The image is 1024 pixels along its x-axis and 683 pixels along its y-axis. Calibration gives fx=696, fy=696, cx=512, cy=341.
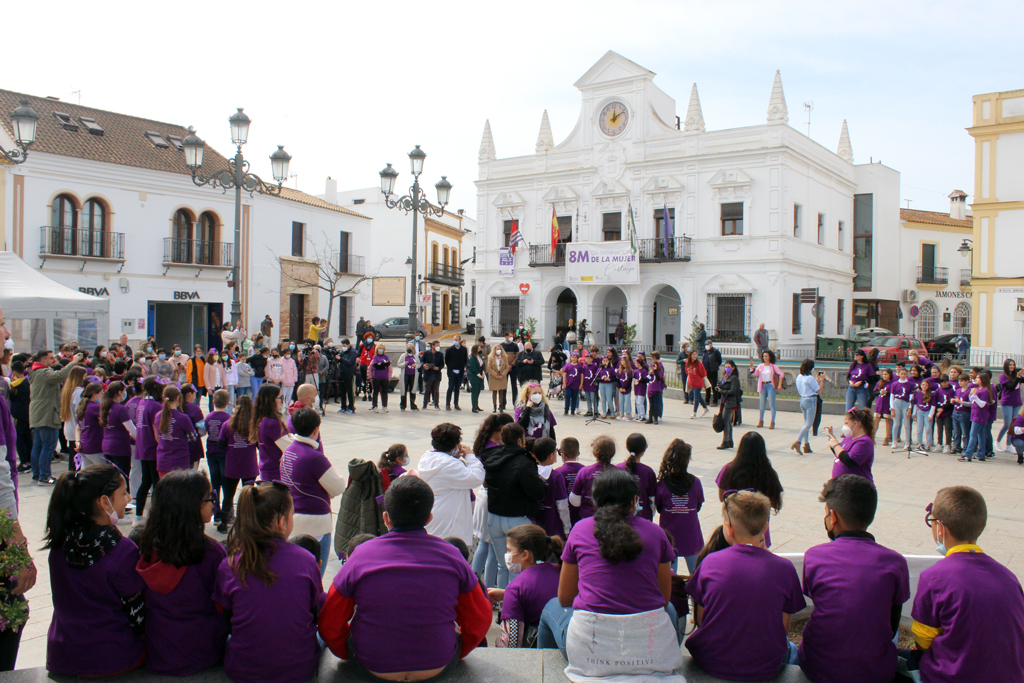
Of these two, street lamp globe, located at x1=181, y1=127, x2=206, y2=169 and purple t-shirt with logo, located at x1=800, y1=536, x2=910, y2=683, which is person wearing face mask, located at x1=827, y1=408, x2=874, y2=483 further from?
street lamp globe, located at x1=181, y1=127, x2=206, y2=169

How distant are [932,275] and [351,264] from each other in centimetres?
3109

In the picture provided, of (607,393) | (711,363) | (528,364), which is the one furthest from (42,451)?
(711,363)

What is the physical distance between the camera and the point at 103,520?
3182mm

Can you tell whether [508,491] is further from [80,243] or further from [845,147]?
[845,147]

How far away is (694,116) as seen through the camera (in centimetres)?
2877

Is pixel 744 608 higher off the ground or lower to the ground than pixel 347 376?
lower

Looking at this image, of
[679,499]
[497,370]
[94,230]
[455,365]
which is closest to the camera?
[679,499]

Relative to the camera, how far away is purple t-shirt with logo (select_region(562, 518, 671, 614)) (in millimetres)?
3264

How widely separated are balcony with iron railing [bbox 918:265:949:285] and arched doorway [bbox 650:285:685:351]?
15.6 m

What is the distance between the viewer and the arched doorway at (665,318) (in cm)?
3069

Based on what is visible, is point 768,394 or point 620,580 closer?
point 620,580

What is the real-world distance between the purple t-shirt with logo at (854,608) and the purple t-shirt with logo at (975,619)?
17 centimetres

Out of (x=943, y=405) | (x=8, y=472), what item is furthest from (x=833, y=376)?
(x=8, y=472)

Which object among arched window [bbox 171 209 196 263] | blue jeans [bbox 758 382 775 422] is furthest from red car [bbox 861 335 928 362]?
arched window [bbox 171 209 196 263]
